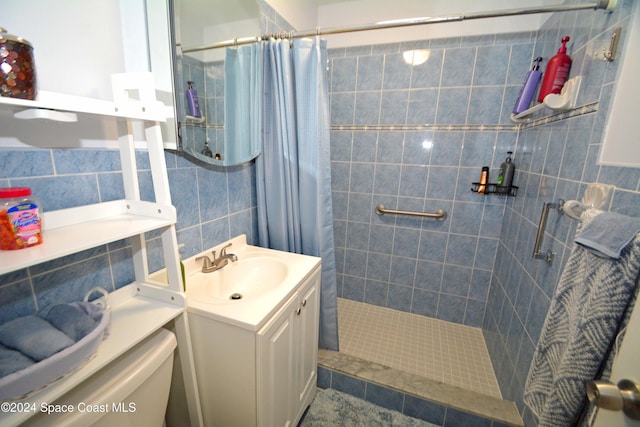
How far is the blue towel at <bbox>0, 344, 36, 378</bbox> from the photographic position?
531mm

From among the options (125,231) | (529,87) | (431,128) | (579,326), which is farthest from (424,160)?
(125,231)

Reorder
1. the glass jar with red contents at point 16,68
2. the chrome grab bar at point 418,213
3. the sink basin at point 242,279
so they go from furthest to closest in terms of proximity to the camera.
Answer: the chrome grab bar at point 418,213
the sink basin at point 242,279
the glass jar with red contents at point 16,68

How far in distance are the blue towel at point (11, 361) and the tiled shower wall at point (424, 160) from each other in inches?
77.2

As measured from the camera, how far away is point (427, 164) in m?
2.00

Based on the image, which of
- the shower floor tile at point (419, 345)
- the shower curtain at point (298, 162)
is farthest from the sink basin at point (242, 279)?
the shower floor tile at point (419, 345)

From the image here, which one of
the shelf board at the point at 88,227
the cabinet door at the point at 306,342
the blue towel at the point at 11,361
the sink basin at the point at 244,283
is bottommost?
the cabinet door at the point at 306,342

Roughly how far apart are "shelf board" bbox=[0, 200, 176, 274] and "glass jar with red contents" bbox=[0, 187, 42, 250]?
0.02m

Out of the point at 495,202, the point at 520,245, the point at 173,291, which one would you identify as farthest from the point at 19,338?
the point at 495,202

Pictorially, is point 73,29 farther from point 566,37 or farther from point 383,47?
point 566,37

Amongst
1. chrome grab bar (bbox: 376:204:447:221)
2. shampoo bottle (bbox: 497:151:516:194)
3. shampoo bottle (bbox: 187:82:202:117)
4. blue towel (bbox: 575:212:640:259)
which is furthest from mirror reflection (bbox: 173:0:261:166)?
shampoo bottle (bbox: 497:151:516:194)

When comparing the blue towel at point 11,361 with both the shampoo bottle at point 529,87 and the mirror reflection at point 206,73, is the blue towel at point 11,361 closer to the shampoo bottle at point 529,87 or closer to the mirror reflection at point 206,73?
the mirror reflection at point 206,73

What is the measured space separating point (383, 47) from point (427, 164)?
3.06 ft

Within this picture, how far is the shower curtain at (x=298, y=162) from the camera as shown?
137cm

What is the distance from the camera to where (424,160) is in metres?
2.00
